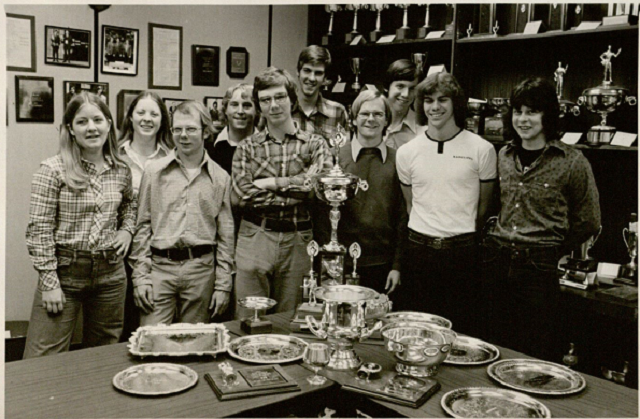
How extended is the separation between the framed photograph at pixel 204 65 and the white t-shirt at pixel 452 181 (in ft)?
5.98

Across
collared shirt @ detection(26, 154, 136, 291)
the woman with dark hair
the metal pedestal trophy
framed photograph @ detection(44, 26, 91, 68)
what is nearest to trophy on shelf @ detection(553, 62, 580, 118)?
the metal pedestal trophy

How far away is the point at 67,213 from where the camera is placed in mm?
2260

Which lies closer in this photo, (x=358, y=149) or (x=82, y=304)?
(x=82, y=304)

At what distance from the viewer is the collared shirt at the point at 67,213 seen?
221 cm

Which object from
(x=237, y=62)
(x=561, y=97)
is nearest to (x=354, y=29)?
(x=237, y=62)

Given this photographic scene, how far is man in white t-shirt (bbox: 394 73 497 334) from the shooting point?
2.51 meters

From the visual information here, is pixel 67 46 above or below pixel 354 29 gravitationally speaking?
below

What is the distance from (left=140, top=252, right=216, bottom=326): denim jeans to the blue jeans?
0.41 feet

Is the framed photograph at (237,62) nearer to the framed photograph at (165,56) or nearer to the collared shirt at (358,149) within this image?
the framed photograph at (165,56)

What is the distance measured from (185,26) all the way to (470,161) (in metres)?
2.06

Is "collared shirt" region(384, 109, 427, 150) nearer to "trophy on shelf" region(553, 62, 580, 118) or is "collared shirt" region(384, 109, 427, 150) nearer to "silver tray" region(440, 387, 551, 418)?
"trophy on shelf" region(553, 62, 580, 118)

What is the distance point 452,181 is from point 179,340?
3.95ft

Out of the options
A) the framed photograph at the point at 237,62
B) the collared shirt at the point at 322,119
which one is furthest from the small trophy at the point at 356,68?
the collared shirt at the point at 322,119

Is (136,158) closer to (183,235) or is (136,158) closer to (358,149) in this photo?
(183,235)
